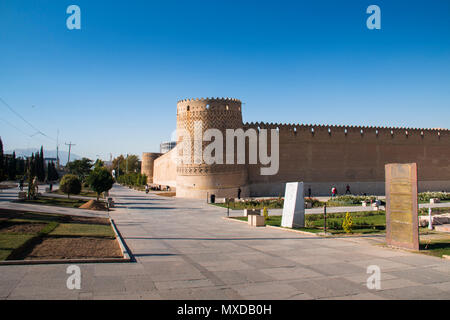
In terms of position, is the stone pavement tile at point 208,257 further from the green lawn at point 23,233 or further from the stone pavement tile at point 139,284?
the green lawn at point 23,233

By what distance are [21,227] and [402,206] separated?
8686 millimetres

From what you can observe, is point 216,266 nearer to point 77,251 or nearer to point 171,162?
point 77,251

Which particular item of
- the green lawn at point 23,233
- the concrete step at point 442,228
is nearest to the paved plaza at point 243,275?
the green lawn at point 23,233

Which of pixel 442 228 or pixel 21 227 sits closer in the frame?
pixel 21 227

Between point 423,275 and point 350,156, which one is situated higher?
point 350,156

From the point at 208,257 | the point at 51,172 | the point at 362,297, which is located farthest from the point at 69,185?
the point at 51,172

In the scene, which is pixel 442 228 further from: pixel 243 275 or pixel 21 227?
pixel 21 227

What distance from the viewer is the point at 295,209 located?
11258mm

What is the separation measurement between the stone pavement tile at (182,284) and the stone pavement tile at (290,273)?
0.98m

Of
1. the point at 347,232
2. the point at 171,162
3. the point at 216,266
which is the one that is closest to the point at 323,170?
the point at 171,162

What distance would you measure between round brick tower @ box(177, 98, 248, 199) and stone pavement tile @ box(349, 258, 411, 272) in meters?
19.7

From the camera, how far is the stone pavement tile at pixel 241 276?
15.6 ft

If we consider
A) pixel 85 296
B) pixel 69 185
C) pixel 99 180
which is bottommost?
pixel 85 296

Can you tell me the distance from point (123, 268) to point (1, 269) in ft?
5.12
